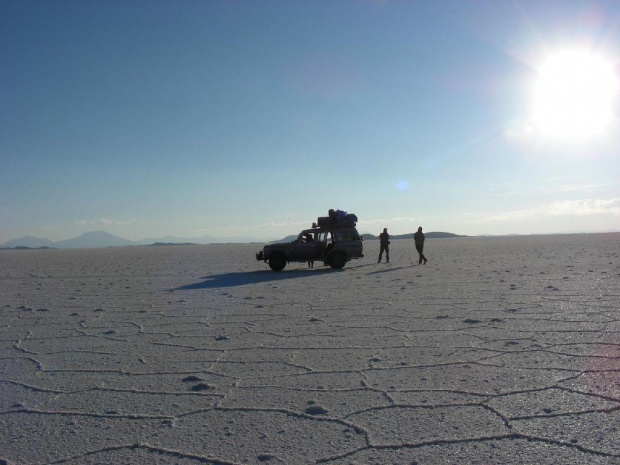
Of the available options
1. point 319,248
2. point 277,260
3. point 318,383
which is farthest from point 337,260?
point 318,383

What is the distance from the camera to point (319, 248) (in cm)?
2088

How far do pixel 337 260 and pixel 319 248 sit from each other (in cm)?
83

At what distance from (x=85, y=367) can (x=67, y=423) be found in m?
1.91

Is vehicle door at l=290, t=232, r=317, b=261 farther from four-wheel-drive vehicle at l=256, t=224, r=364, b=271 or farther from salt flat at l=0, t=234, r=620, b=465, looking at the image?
salt flat at l=0, t=234, r=620, b=465

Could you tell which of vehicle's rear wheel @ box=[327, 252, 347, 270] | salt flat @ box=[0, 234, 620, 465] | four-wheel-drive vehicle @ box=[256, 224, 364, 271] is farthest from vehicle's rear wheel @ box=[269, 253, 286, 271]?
salt flat @ box=[0, 234, 620, 465]

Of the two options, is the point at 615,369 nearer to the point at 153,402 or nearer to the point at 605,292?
the point at 153,402

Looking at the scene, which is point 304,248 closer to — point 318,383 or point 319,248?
point 319,248

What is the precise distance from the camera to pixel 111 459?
3.87 meters

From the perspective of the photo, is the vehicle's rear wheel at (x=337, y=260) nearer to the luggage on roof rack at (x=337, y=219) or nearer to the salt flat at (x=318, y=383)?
the luggage on roof rack at (x=337, y=219)

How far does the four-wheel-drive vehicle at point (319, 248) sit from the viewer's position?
20.7m

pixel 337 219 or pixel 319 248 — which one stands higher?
pixel 337 219

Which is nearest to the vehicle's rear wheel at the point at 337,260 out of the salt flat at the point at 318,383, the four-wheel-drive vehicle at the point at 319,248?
the four-wheel-drive vehicle at the point at 319,248

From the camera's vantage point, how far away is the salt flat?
3.98 meters

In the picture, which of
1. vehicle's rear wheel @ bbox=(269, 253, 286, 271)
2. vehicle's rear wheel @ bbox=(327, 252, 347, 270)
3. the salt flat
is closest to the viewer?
the salt flat
